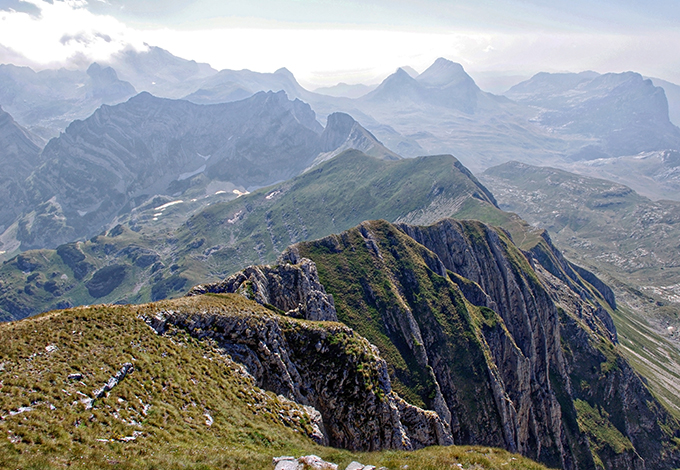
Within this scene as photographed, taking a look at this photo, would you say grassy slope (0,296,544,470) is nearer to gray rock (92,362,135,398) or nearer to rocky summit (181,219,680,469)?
gray rock (92,362,135,398)

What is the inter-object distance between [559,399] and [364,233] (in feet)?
324

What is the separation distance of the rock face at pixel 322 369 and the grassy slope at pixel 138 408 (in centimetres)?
308

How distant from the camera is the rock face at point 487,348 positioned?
328ft

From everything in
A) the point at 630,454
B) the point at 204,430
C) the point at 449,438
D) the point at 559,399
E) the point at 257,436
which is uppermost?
the point at 204,430

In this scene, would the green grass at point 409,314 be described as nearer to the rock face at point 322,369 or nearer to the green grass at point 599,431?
the rock face at point 322,369

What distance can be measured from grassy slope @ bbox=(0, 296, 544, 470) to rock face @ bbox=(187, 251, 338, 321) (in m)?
27.7

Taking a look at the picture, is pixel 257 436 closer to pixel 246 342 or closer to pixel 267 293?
pixel 246 342

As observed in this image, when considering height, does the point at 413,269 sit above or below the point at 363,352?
below

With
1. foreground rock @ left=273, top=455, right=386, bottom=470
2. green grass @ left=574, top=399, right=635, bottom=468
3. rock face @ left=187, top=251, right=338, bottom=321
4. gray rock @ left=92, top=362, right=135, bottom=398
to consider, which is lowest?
green grass @ left=574, top=399, right=635, bottom=468

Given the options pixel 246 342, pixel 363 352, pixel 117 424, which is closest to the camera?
pixel 117 424

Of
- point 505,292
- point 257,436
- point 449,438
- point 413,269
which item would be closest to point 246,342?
point 257,436

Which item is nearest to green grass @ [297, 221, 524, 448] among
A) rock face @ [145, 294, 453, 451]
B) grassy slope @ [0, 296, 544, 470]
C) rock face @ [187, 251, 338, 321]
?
rock face @ [187, 251, 338, 321]

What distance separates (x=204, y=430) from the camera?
33.4 meters

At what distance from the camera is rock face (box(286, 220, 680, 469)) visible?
100 m
